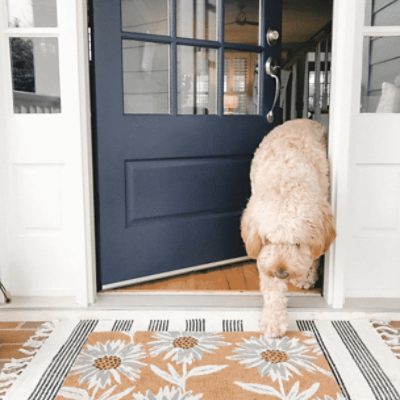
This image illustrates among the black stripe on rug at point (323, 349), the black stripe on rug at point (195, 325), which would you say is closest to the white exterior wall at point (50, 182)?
the black stripe on rug at point (195, 325)

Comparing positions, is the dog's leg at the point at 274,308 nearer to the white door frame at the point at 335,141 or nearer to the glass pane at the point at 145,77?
the white door frame at the point at 335,141

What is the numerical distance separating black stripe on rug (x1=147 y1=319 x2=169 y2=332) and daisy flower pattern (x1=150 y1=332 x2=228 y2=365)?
48 millimetres

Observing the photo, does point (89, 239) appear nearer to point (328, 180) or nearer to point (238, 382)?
point (238, 382)

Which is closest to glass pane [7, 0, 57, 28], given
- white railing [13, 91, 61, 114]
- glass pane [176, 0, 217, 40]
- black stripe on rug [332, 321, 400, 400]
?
white railing [13, 91, 61, 114]

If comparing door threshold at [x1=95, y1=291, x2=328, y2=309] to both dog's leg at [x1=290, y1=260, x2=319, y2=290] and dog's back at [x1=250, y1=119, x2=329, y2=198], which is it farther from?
dog's back at [x1=250, y1=119, x2=329, y2=198]

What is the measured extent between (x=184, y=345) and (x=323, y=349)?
548 millimetres

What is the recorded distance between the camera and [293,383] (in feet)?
5.14

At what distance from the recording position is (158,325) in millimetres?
2025

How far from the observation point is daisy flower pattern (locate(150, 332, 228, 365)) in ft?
5.72

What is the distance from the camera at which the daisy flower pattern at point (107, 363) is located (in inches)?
63.0

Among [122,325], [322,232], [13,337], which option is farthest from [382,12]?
[13,337]

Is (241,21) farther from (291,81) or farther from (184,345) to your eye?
(291,81)

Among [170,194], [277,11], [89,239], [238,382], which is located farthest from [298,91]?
[238,382]

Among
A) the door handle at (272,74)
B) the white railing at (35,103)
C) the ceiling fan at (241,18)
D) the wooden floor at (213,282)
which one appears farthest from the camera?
the door handle at (272,74)
